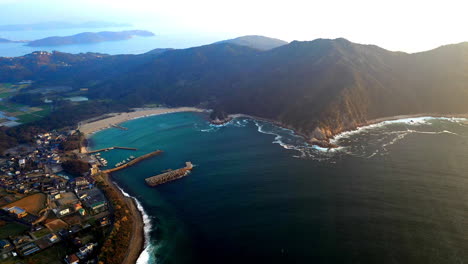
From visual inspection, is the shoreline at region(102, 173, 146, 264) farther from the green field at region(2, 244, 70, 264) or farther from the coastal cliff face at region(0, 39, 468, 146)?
the coastal cliff face at region(0, 39, 468, 146)

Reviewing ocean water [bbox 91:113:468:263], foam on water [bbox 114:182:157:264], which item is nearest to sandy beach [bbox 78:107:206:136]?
ocean water [bbox 91:113:468:263]

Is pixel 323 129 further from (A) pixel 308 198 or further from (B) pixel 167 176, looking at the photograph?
(B) pixel 167 176

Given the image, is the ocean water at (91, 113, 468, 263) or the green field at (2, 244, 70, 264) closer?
the green field at (2, 244, 70, 264)

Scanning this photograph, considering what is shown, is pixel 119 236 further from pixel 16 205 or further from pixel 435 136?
pixel 435 136

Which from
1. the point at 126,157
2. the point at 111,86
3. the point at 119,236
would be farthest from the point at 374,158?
the point at 111,86

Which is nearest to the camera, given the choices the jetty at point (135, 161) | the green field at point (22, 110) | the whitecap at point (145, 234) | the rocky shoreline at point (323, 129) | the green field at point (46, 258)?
the green field at point (46, 258)

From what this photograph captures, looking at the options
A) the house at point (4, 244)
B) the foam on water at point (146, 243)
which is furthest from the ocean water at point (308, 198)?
the house at point (4, 244)

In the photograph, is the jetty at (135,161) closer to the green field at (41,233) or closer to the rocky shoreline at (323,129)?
the green field at (41,233)
